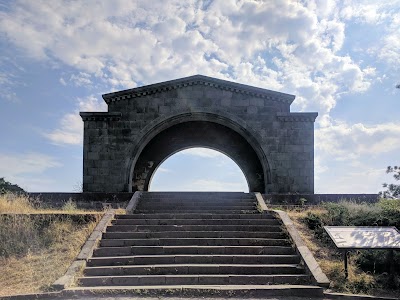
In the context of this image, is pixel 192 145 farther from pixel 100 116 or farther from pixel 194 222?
pixel 194 222

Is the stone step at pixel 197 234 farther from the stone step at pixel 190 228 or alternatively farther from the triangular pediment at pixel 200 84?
the triangular pediment at pixel 200 84

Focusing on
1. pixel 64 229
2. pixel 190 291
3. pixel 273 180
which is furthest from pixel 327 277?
pixel 273 180

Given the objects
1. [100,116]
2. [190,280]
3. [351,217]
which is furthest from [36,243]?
[100,116]

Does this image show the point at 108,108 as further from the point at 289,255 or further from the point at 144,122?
the point at 289,255

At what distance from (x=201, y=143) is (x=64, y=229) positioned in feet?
39.8

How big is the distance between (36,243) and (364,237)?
820 centimetres

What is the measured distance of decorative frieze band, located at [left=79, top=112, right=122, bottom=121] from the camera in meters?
19.5

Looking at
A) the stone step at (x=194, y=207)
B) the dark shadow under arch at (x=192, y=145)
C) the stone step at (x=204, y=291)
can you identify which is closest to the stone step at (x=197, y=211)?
the stone step at (x=194, y=207)

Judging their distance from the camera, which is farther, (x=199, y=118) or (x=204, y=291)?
(x=199, y=118)

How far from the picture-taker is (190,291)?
8711 mm

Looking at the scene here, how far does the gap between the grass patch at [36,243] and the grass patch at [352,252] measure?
19.5ft

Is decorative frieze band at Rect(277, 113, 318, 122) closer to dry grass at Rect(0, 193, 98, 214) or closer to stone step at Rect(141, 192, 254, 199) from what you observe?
stone step at Rect(141, 192, 254, 199)

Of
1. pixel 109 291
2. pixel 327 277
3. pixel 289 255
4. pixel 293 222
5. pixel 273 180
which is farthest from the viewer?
pixel 273 180

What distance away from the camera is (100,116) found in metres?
19.6
